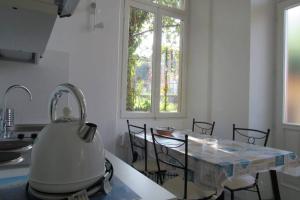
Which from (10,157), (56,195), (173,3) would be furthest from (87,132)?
(173,3)

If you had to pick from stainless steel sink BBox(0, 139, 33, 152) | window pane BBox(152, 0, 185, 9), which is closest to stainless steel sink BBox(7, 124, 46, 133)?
stainless steel sink BBox(0, 139, 33, 152)

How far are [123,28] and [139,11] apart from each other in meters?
0.38

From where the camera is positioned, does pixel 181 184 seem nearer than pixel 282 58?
Yes

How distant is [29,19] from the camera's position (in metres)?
0.93

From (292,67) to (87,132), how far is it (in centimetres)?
265

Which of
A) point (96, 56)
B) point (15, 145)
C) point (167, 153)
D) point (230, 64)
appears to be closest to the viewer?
point (15, 145)

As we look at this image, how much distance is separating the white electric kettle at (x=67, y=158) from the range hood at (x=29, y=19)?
332mm

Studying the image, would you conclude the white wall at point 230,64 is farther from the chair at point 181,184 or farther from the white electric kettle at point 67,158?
the white electric kettle at point 67,158

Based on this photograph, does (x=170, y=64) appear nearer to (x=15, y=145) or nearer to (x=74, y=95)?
(x=15, y=145)

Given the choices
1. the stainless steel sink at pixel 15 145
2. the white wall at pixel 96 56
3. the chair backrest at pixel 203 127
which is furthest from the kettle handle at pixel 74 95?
→ the chair backrest at pixel 203 127

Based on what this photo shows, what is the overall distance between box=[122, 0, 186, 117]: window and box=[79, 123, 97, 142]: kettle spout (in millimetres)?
2263

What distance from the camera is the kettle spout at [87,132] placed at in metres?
0.75

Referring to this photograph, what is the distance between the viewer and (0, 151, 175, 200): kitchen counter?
2.55 ft

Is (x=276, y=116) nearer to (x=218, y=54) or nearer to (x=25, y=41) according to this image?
(x=218, y=54)
